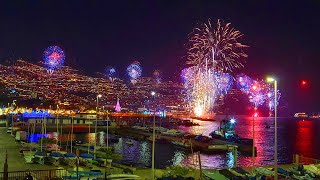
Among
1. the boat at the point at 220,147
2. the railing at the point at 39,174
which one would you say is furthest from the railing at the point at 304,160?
the boat at the point at 220,147

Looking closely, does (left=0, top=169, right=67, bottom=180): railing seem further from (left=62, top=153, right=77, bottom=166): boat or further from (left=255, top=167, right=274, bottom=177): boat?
(left=255, top=167, right=274, bottom=177): boat

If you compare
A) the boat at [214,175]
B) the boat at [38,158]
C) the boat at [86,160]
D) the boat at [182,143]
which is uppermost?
the boat at [38,158]

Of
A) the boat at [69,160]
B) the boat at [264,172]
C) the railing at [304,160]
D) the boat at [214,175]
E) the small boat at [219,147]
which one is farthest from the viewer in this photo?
the small boat at [219,147]

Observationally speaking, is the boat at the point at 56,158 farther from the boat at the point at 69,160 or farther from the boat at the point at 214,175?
the boat at the point at 214,175

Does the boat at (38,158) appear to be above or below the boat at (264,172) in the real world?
above

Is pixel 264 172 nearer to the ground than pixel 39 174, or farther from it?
nearer to the ground

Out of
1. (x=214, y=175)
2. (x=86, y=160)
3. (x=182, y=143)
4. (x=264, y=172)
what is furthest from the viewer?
(x=182, y=143)

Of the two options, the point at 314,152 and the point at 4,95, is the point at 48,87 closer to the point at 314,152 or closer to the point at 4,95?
the point at 4,95

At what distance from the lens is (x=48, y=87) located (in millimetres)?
166375

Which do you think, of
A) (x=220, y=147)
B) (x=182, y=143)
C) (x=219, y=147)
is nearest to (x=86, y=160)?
(x=219, y=147)

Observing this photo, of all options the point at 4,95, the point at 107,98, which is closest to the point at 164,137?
the point at 4,95

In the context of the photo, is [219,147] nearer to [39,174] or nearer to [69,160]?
[69,160]

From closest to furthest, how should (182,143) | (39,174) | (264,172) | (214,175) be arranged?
(39,174) < (214,175) < (264,172) < (182,143)

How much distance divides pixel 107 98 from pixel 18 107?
64566 millimetres
